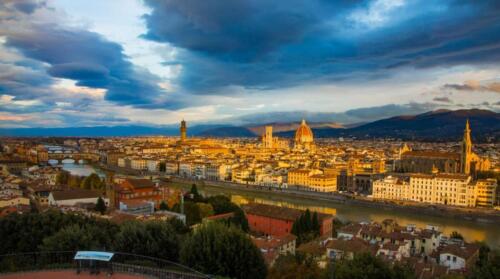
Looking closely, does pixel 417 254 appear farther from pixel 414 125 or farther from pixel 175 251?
pixel 414 125

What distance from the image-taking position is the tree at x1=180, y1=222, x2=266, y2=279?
14.9 feet

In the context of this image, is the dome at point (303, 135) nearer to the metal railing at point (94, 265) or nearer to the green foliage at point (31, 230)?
the green foliage at point (31, 230)

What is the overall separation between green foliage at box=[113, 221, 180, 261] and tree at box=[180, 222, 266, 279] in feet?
2.04

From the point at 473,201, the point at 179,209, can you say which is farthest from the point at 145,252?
the point at 473,201

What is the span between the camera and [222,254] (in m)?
4.60

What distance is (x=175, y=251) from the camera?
5.30 meters

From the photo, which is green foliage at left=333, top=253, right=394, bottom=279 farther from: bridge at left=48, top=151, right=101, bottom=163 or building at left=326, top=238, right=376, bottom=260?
bridge at left=48, top=151, right=101, bottom=163

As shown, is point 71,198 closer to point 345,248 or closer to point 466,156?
point 345,248

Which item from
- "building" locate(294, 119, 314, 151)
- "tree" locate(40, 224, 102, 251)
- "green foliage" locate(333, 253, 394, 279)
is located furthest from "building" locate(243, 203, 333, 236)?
"building" locate(294, 119, 314, 151)

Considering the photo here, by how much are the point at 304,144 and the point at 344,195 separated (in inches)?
1297

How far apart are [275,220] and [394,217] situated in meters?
5.60

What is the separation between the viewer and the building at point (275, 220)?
9.87 metres

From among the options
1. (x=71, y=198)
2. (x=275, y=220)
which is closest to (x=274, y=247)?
(x=275, y=220)

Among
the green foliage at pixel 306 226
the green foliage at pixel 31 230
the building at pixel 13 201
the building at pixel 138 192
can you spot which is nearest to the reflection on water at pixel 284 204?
the building at pixel 138 192
